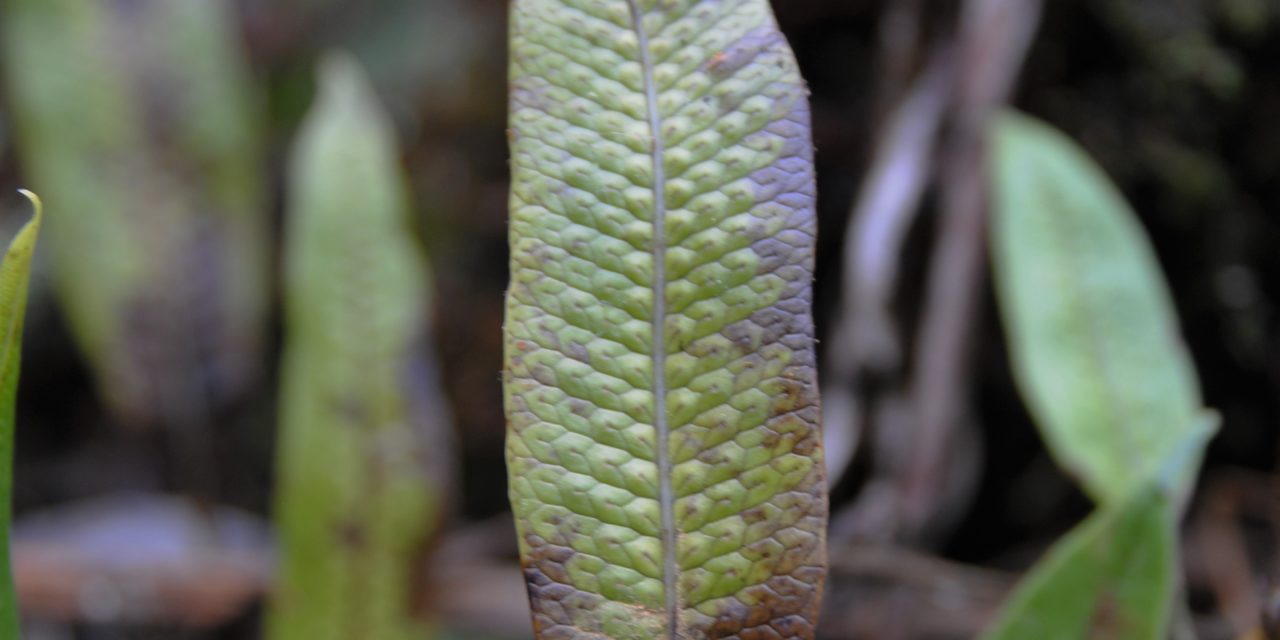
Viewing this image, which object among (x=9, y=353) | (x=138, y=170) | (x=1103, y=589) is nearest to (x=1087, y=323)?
(x=1103, y=589)

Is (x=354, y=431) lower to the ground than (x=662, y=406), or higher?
lower

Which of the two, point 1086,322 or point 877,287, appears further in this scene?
point 877,287

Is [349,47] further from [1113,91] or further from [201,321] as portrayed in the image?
[1113,91]

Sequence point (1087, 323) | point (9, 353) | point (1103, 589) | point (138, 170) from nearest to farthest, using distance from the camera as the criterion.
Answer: point (9, 353) → point (1103, 589) → point (1087, 323) → point (138, 170)

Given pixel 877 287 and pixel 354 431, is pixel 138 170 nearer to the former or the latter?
pixel 354 431

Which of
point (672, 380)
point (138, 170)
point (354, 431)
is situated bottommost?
point (354, 431)

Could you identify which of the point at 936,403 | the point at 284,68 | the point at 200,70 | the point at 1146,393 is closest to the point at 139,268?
the point at 200,70

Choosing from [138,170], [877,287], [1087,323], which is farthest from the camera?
[138,170]

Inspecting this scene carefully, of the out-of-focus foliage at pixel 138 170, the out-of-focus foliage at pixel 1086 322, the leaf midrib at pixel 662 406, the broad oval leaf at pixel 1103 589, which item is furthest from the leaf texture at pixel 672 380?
the out-of-focus foliage at pixel 138 170
